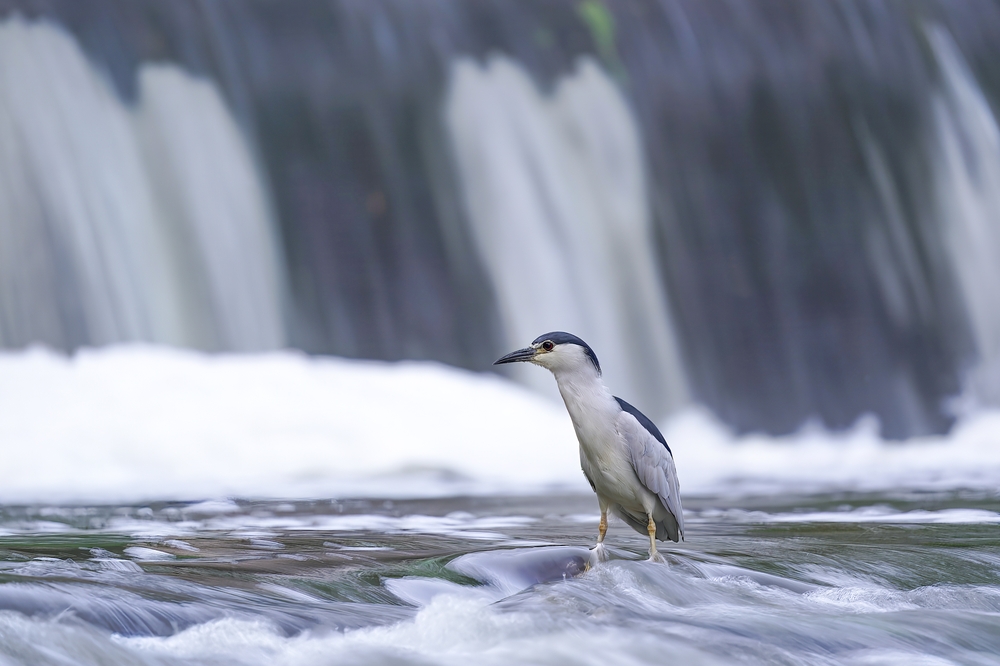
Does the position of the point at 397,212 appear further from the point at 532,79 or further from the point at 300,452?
the point at 300,452

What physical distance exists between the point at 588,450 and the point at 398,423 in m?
5.89

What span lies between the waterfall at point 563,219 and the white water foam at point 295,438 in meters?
1.28

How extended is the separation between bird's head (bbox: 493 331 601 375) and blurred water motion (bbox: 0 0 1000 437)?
24.0 feet

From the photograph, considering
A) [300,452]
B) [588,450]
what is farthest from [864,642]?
Result: [300,452]

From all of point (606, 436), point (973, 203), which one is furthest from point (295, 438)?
point (973, 203)

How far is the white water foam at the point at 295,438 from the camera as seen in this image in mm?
8469

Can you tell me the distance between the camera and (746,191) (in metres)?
14.8

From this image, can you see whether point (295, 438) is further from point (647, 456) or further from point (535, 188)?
point (647, 456)

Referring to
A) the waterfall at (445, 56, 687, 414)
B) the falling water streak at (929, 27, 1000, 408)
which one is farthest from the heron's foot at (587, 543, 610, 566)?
the falling water streak at (929, 27, 1000, 408)

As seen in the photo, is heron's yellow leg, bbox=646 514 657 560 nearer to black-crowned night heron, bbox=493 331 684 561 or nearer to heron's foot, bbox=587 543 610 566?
black-crowned night heron, bbox=493 331 684 561

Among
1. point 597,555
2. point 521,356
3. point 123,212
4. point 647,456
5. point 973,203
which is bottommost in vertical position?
point 597,555

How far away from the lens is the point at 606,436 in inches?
166

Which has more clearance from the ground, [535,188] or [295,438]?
[535,188]

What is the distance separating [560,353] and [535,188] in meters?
9.31
